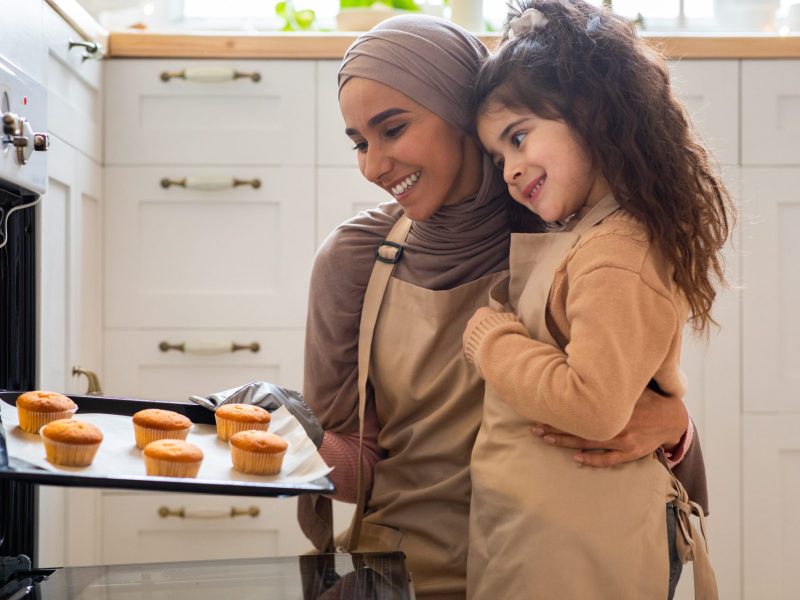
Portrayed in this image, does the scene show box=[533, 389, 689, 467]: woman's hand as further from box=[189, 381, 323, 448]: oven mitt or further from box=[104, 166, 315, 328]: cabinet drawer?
box=[104, 166, 315, 328]: cabinet drawer

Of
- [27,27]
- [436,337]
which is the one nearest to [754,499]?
[436,337]

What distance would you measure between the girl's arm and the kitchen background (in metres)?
1.17

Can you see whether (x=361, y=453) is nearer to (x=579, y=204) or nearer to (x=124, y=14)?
(x=579, y=204)

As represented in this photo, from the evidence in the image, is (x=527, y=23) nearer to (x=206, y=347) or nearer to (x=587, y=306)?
(x=587, y=306)

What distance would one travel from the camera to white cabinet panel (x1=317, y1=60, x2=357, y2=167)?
6.75 ft

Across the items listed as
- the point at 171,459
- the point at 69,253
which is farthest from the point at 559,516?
the point at 69,253

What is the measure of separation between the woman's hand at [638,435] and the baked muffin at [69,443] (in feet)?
1.43

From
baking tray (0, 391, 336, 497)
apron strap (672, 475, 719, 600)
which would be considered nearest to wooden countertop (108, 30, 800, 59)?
apron strap (672, 475, 719, 600)

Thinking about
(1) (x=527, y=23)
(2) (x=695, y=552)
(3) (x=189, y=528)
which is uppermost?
(1) (x=527, y=23)

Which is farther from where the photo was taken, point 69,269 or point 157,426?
point 69,269

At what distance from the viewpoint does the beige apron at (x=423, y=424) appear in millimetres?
1162

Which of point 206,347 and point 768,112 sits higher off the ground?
point 768,112

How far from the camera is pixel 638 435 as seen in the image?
994mm

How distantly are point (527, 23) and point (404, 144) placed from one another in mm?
200
